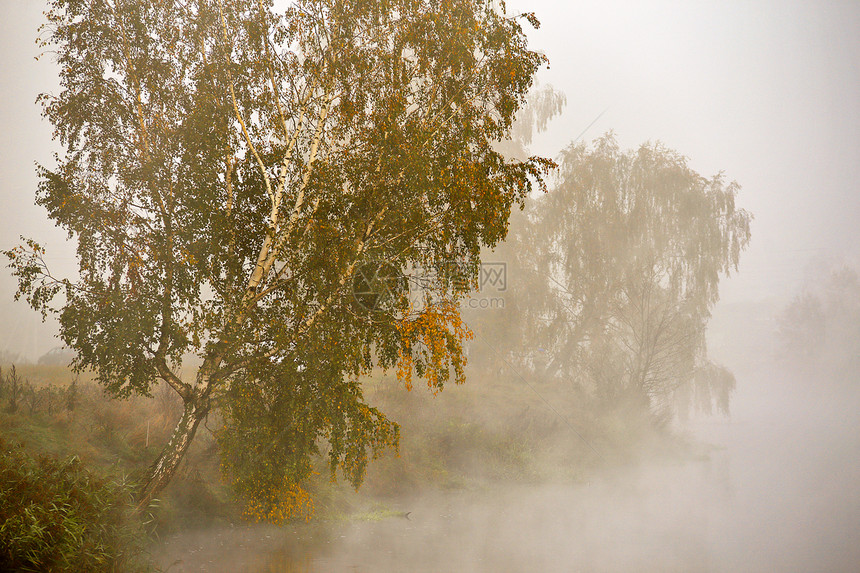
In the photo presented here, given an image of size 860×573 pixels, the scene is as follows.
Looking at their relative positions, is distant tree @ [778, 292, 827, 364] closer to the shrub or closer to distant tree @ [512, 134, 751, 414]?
distant tree @ [512, 134, 751, 414]

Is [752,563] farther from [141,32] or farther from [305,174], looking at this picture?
[141,32]

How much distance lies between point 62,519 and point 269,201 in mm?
5202

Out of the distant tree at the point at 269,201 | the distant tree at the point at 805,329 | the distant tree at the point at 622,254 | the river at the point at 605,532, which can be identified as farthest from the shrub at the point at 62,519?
the distant tree at the point at 805,329

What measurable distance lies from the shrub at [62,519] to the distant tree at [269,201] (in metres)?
0.84

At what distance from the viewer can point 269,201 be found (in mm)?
9141

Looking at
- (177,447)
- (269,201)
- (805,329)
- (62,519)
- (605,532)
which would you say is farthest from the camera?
(805,329)

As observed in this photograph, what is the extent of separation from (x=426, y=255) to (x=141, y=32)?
5.73 meters

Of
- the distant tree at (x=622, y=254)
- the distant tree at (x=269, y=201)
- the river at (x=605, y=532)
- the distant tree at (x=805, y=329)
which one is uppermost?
the distant tree at (x=805, y=329)

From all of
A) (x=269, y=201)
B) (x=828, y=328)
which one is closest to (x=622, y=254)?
(x=269, y=201)

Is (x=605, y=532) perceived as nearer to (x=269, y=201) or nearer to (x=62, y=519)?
(x=269, y=201)

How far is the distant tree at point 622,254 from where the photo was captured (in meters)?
25.1

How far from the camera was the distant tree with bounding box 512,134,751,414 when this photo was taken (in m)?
25.1

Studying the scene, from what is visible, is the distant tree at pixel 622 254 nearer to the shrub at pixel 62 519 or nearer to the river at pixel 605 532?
the river at pixel 605 532

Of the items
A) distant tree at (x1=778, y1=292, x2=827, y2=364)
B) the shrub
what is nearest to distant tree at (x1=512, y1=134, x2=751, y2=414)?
the shrub
